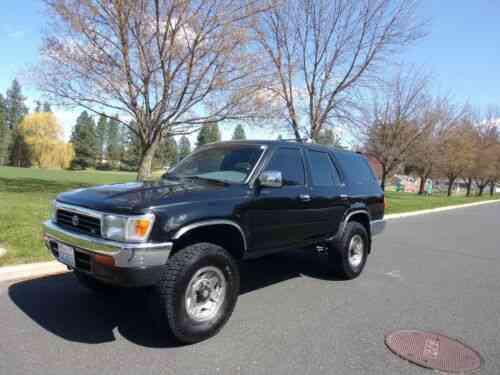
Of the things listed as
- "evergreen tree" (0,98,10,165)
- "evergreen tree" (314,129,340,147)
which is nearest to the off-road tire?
"evergreen tree" (314,129,340,147)

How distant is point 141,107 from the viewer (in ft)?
41.2

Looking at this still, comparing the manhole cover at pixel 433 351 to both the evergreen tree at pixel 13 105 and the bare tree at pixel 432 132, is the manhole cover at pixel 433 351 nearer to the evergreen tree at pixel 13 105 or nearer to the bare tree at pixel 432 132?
the bare tree at pixel 432 132

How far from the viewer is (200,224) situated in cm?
333

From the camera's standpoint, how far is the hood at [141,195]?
3.12 metres

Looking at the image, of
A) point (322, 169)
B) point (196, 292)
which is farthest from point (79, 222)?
point (322, 169)

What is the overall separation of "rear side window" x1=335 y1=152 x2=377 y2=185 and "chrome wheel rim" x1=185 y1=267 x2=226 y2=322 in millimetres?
2869

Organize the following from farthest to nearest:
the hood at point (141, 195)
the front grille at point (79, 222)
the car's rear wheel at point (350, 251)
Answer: the car's rear wheel at point (350, 251) → the front grille at point (79, 222) → the hood at point (141, 195)

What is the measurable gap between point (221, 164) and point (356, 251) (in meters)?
2.70

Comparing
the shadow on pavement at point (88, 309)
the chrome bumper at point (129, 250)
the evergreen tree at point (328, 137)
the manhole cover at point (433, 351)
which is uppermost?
the evergreen tree at point (328, 137)

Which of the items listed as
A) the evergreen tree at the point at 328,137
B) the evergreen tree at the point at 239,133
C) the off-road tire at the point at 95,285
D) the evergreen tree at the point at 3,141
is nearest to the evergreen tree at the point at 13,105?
the evergreen tree at the point at 3,141

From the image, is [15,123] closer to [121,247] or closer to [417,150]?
[417,150]

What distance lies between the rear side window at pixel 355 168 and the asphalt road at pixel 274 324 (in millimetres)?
1523

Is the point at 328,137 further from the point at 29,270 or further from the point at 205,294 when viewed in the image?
the point at 205,294

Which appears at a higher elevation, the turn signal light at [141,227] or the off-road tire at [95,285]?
the turn signal light at [141,227]
